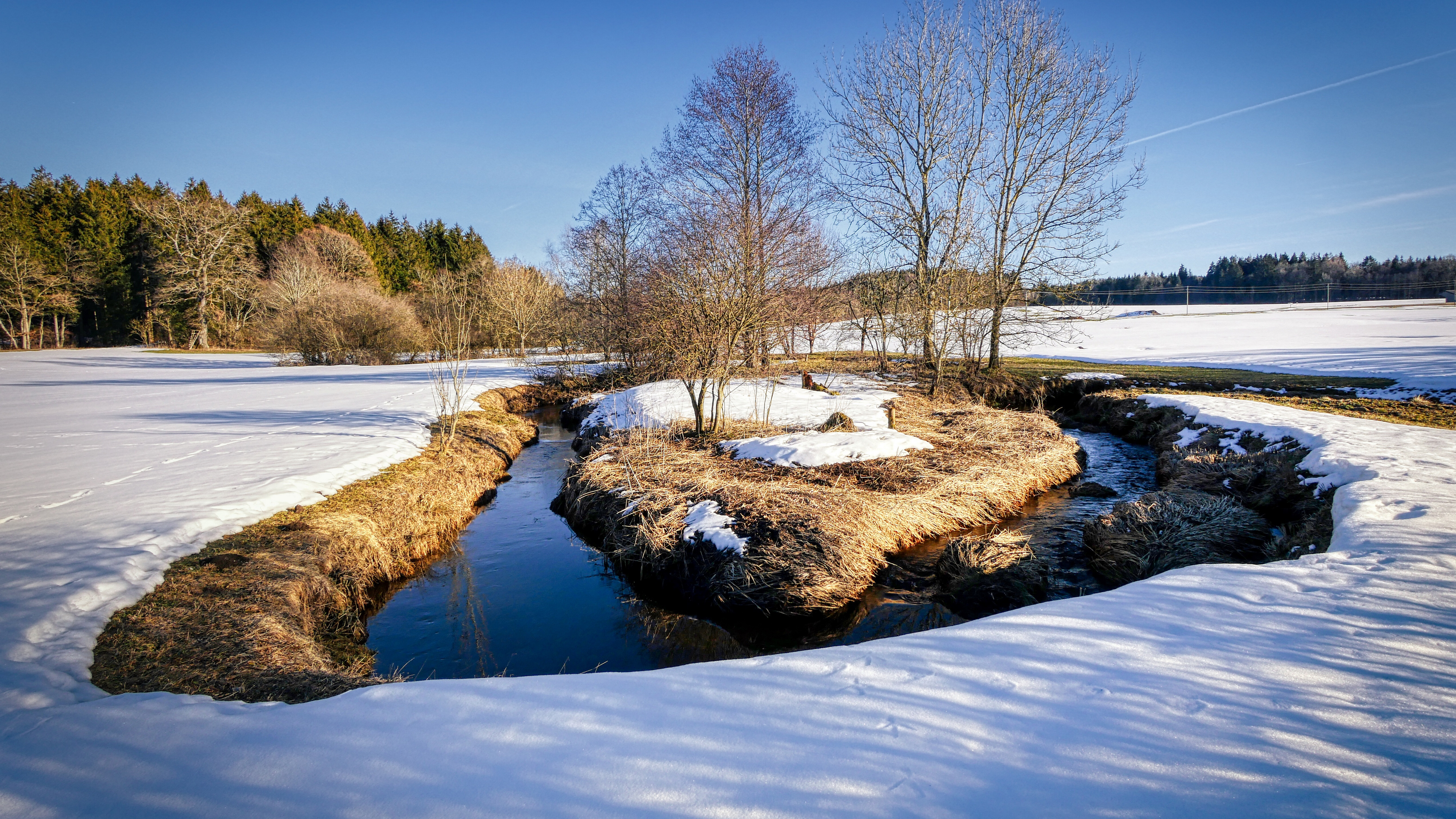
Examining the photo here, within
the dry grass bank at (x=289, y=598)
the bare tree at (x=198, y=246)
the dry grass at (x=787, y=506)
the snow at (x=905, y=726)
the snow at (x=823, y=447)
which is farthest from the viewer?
the bare tree at (x=198, y=246)

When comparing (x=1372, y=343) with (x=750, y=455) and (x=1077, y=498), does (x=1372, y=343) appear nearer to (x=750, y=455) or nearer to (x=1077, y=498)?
(x=1077, y=498)

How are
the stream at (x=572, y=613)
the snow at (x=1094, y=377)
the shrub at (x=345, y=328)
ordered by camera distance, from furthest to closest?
the shrub at (x=345, y=328) → the snow at (x=1094, y=377) → the stream at (x=572, y=613)

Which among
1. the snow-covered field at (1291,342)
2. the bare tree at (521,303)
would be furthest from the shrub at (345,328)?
the snow-covered field at (1291,342)

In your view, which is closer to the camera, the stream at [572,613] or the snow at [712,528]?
the stream at [572,613]

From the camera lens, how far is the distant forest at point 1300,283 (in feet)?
156

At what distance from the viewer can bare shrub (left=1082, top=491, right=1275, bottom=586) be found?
557 centimetres

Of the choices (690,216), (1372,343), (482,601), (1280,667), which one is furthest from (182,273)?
(1372,343)

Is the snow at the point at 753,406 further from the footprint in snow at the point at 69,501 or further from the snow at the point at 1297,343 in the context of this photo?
the snow at the point at 1297,343

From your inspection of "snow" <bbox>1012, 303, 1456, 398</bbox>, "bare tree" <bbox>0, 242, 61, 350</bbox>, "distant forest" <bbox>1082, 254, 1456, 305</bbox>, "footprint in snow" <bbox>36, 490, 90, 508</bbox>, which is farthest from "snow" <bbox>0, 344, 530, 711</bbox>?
"distant forest" <bbox>1082, 254, 1456, 305</bbox>

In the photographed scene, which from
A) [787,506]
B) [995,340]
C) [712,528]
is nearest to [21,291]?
[712,528]

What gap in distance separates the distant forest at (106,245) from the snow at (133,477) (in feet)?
95.4

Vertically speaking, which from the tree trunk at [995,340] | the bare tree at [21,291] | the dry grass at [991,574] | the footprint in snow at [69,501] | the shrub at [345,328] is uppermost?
the bare tree at [21,291]

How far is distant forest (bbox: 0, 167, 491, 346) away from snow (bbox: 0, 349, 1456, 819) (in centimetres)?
4315

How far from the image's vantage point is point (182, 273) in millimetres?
36469
